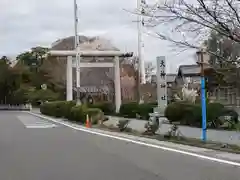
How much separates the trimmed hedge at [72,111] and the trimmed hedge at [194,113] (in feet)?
19.1

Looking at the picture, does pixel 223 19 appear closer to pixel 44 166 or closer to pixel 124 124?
pixel 44 166

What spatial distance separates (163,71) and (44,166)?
1257cm

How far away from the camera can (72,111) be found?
126 ft

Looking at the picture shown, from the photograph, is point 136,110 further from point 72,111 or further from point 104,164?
point 104,164

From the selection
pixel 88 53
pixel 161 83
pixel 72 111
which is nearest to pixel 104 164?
pixel 161 83

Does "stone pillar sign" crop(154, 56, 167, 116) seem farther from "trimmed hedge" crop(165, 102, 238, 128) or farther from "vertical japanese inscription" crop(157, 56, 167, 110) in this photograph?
"trimmed hedge" crop(165, 102, 238, 128)

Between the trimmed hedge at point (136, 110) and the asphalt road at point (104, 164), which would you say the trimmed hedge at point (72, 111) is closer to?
the trimmed hedge at point (136, 110)

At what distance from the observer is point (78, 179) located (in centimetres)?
1066

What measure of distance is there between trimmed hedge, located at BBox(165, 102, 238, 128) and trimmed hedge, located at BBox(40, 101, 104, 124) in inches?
230

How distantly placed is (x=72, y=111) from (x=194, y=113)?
13494 millimetres

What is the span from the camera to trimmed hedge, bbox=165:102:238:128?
26.3 metres

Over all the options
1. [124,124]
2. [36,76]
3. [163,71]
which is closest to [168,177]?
[163,71]

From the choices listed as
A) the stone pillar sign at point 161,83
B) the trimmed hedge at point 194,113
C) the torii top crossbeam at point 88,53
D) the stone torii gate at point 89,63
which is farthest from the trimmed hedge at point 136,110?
the stone pillar sign at point 161,83

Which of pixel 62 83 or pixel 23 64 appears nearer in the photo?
pixel 62 83
